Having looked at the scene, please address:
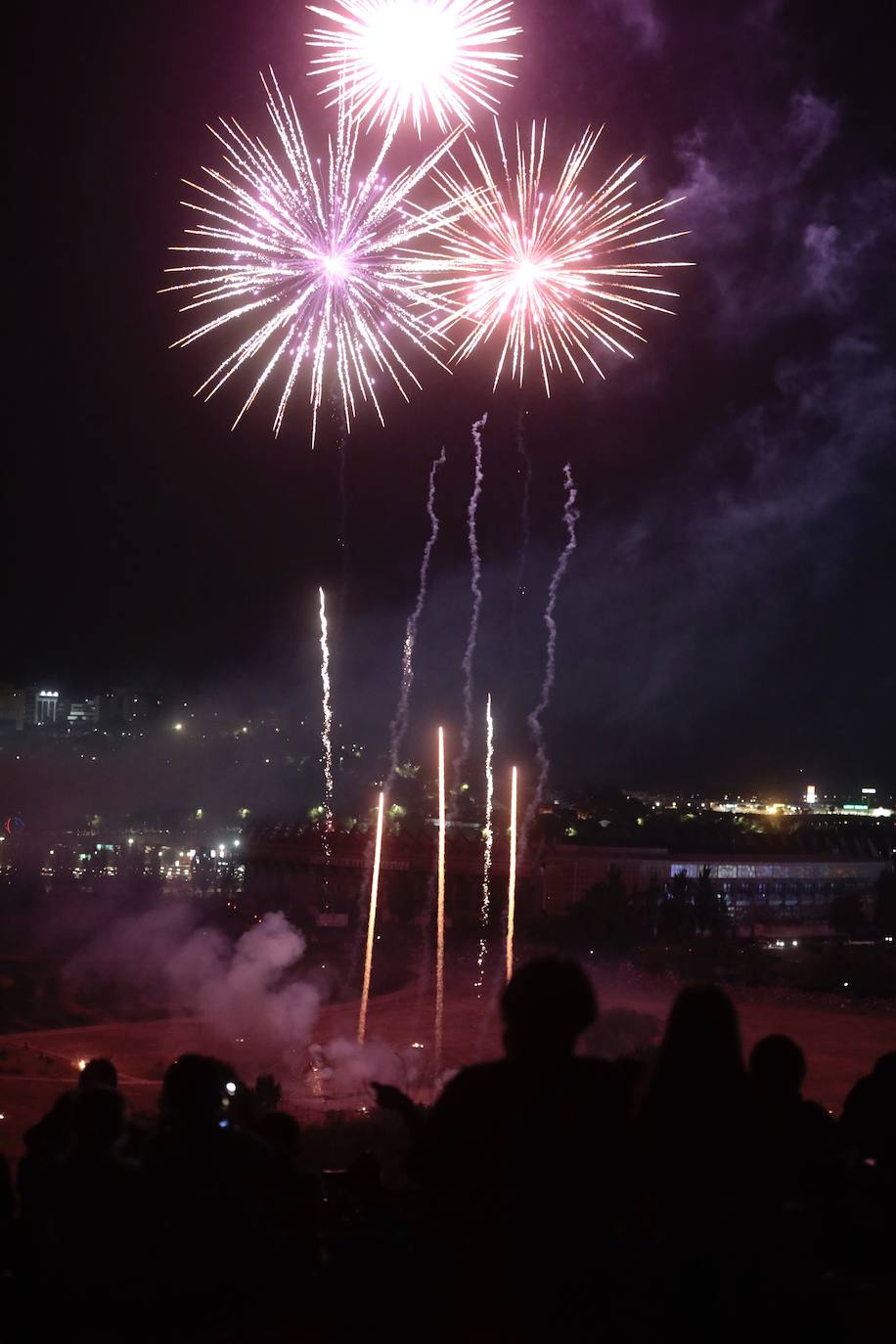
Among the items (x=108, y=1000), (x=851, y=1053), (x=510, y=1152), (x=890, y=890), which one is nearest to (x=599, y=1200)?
(x=510, y=1152)

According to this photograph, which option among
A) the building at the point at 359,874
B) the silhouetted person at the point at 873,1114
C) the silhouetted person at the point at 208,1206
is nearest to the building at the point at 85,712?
the building at the point at 359,874

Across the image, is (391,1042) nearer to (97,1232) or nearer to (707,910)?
(707,910)

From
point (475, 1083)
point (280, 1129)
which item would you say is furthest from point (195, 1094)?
point (280, 1129)

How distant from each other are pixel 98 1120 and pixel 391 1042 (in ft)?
67.3

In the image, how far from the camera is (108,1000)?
26.8 m

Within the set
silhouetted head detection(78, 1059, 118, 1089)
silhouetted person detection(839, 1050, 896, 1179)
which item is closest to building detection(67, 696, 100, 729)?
silhouetted head detection(78, 1059, 118, 1089)

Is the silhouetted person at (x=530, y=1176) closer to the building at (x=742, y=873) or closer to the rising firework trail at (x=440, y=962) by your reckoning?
the rising firework trail at (x=440, y=962)

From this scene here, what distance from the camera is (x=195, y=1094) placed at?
3305mm

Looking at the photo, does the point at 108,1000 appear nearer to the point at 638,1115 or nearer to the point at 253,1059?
the point at 253,1059

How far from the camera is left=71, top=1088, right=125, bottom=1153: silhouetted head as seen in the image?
316 centimetres

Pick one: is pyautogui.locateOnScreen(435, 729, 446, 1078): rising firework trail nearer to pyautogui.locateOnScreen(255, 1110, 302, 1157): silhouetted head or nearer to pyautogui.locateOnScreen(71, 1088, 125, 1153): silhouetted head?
pyautogui.locateOnScreen(255, 1110, 302, 1157): silhouetted head

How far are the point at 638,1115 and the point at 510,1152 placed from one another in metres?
0.37

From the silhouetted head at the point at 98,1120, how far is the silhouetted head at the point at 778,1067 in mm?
→ 1934

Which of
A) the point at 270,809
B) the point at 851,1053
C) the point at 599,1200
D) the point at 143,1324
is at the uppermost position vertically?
the point at 270,809
